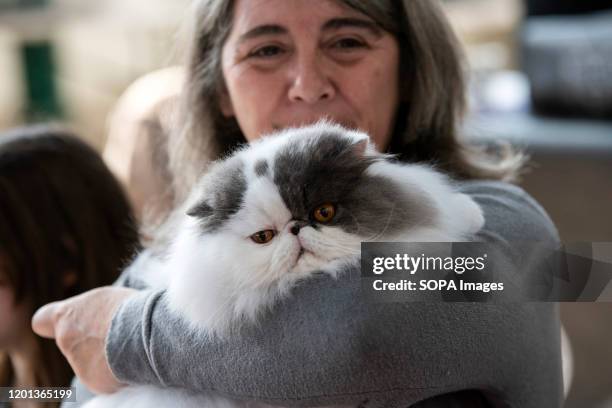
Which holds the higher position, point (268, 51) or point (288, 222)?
point (268, 51)

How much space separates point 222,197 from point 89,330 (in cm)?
39

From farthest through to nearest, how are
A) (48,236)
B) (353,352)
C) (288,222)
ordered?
(48,236) < (288,222) < (353,352)

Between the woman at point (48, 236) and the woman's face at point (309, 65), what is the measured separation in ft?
2.25

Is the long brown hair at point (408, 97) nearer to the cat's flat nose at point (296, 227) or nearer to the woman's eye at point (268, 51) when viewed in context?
the woman's eye at point (268, 51)

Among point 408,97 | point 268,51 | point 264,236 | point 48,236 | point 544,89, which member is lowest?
point 48,236

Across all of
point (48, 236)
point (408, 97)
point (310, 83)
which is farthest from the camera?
point (48, 236)

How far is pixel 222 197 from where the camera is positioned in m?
1.05

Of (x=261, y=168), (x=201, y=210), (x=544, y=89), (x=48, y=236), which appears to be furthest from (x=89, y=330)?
(x=544, y=89)

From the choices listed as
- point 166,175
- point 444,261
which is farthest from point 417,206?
point 166,175

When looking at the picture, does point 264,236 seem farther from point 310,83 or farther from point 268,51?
point 268,51

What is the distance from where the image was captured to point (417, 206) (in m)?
1.01

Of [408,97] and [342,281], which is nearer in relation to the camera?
[342,281]

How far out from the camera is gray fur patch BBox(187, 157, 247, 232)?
1032 millimetres

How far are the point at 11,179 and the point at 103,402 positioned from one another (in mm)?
903
